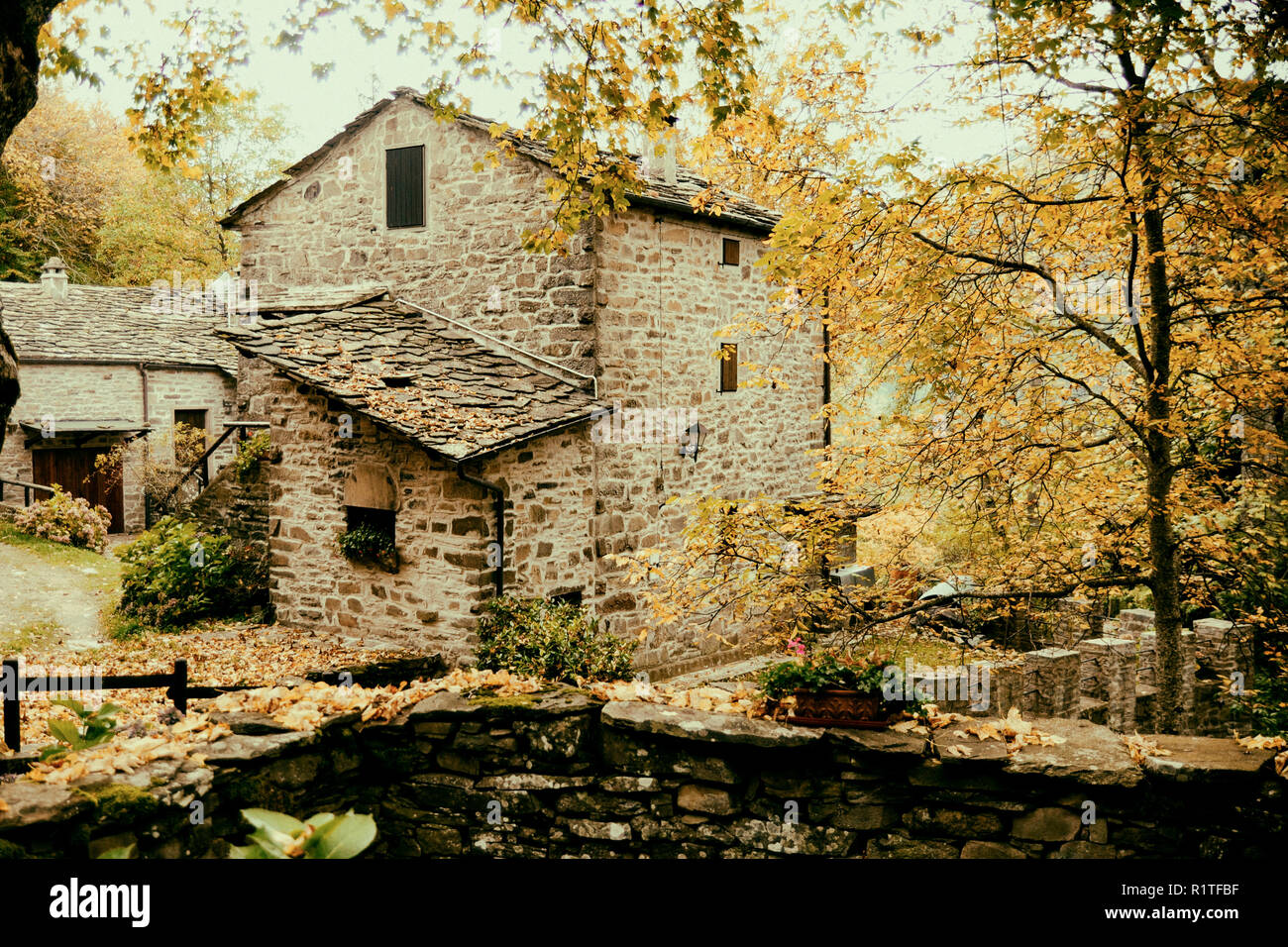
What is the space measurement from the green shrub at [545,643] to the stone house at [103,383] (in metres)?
14.6

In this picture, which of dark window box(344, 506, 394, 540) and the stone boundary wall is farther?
dark window box(344, 506, 394, 540)

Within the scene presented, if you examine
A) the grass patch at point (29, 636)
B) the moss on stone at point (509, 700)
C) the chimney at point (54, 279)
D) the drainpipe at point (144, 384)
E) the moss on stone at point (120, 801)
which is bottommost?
the grass patch at point (29, 636)

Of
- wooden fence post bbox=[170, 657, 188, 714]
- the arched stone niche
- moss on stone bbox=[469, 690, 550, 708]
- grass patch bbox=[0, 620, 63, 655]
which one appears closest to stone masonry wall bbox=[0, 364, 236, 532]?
grass patch bbox=[0, 620, 63, 655]

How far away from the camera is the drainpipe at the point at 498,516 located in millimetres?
8680

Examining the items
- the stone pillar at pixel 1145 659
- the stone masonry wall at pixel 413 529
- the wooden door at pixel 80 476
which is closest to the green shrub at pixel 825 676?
the stone masonry wall at pixel 413 529

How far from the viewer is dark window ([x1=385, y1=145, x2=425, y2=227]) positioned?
11.1 m

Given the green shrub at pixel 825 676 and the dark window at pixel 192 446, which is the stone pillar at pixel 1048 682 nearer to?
the green shrub at pixel 825 676

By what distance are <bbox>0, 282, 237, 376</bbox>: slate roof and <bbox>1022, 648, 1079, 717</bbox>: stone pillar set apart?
16608 millimetres

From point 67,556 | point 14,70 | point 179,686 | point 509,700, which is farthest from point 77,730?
point 67,556

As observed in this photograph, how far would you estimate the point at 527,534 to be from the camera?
30.7 feet

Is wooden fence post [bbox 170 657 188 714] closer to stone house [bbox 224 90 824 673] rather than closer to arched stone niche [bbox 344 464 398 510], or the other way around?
stone house [bbox 224 90 824 673]
